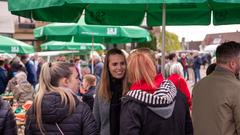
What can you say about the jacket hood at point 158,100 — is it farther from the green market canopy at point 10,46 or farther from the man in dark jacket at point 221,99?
the green market canopy at point 10,46

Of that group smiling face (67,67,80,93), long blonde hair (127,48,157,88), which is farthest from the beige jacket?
smiling face (67,67,80,93)

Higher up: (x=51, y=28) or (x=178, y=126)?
(x=51, y=28)

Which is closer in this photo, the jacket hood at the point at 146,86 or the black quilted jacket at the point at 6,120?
the jacket hood at the point at 146,86

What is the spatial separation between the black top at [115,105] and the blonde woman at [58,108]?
0.58 meters

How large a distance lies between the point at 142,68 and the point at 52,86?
704mm

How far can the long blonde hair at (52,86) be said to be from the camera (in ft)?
9.65

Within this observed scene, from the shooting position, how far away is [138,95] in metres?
3.02

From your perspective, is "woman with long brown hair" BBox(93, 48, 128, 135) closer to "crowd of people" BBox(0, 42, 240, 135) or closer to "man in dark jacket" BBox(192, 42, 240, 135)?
"crowd of people" BBox(0, 42, 240, 135)

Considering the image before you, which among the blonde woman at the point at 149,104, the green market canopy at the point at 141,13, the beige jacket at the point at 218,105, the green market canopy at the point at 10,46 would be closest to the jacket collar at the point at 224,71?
the beige jacket at the point at 218,105

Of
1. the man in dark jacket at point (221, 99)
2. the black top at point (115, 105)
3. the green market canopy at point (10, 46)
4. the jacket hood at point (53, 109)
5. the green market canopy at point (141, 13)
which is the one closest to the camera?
the jacket hood at point (53, 109)

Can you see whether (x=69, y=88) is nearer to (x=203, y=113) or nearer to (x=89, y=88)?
(x=203, y=113)

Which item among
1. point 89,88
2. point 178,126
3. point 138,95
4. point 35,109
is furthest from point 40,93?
point 89,88

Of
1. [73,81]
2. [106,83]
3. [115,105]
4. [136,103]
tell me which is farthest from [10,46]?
[136,103]

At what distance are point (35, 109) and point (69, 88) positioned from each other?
296 millimetres
